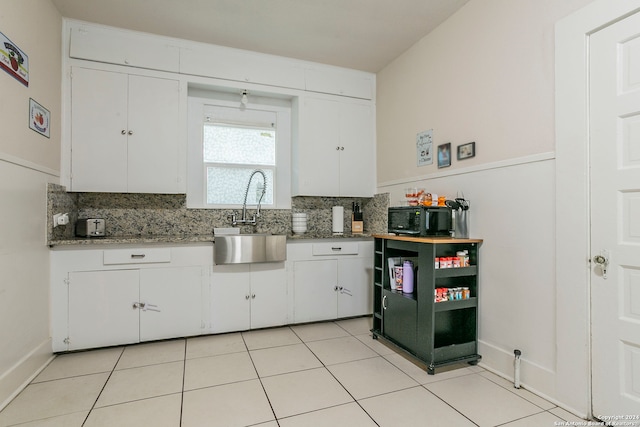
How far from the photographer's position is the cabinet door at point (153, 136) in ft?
9.86

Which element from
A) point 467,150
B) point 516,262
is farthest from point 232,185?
point 516,262

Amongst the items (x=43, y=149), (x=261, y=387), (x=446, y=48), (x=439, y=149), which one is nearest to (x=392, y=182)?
(x=439, y=149)

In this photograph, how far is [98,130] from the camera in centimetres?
291

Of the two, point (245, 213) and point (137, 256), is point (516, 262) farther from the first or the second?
point (137, 256)

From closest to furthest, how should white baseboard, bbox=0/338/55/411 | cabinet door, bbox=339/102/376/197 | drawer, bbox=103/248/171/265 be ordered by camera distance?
1. white baseboard, bbox=0/338/55/411
2. drawer, bbox=103/248/171/265
3. cabinet door, bbox=339/102/376/197

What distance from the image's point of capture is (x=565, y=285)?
6.15 ft

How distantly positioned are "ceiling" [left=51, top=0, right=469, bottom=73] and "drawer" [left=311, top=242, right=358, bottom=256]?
1980 mm

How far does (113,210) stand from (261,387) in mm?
2294

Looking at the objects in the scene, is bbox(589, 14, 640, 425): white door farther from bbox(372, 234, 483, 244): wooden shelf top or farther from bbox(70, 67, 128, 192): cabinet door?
bbox(70, 67, 128, 192): cabinet door

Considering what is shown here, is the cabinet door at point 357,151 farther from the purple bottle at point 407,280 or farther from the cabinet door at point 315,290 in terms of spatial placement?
the purple bottle at point 407,280

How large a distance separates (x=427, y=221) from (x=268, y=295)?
165cm

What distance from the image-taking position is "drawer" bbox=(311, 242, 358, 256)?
3383mm

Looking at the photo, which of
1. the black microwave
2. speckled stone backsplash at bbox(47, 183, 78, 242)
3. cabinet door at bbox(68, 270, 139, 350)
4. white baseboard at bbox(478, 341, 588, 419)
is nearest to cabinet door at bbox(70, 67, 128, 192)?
speckled stone backsplash at bbox(47, 183, 78, 242)

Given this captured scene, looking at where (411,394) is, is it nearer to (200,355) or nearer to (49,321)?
(200,355)
